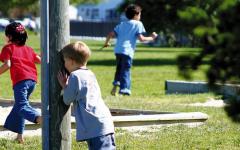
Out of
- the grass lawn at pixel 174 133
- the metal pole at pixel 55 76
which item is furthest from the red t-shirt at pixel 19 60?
the metal pole at pixel 55 76

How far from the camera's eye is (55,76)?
278 inches

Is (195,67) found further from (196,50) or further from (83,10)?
(83,10)

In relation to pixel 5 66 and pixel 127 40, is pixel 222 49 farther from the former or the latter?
pixel 127 40

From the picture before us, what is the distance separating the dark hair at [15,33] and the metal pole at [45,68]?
7.16 feet

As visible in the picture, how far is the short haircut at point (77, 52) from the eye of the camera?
6883 mm

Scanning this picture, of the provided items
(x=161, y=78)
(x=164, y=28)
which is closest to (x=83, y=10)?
(x=164, y=28)

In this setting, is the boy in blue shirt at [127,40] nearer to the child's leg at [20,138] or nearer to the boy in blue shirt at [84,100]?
the child's leg at [20,138]

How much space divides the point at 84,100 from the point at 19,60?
2468 millimetres

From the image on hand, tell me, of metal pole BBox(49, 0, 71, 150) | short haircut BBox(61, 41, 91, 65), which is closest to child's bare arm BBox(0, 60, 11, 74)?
metal pole BBox(49, 0, 71, 150)

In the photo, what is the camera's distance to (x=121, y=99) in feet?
48.2

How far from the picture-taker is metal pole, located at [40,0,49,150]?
6.88 meters

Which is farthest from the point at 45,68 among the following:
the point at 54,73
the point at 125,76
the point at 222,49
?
the point at 125,76

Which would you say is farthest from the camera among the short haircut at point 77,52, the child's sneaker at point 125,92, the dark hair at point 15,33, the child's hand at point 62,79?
the child's sneaker at point 125,92

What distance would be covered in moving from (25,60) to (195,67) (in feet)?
18.0
